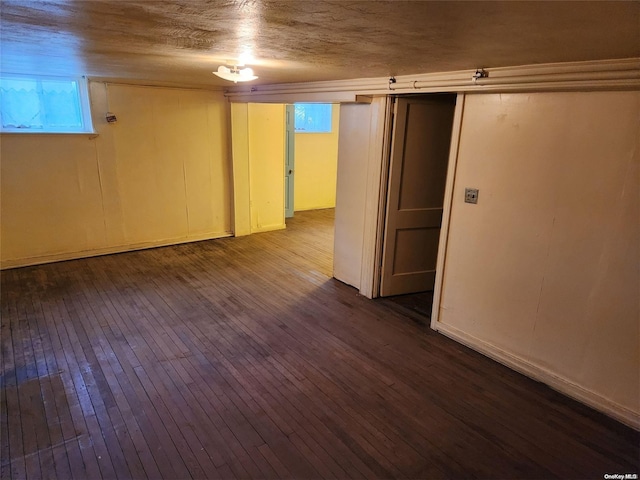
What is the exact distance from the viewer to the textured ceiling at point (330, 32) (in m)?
1.39

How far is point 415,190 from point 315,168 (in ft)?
14.7

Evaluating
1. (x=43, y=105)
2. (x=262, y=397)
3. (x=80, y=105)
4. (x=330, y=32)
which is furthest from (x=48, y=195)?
Result: (x=330, y=32)

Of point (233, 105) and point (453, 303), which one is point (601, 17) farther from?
point (233, 105)

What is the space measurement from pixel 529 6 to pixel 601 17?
32cm

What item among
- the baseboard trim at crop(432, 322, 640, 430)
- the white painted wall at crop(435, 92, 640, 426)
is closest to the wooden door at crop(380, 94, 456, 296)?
the white painted wall at crop(435, 92, 640, 426)

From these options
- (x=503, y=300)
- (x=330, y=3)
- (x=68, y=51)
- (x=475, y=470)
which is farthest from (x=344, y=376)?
(x=68, y=51)

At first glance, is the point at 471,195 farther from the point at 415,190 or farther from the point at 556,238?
the point at 415,190

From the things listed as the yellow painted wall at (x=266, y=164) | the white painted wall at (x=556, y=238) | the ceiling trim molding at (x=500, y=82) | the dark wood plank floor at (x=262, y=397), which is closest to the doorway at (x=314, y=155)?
the yellow painted wall at (x=266, y=164)

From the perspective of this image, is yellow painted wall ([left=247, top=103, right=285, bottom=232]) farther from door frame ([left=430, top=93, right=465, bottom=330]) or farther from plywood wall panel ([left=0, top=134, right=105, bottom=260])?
door frame ([left=430, top=93, right=465, bottom=330])

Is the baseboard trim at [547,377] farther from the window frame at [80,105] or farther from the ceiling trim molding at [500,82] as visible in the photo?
the window frame at [80,105]

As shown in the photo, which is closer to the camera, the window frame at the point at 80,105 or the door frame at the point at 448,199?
the door frame at the point at 448,199

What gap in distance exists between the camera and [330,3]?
1353 millimetres

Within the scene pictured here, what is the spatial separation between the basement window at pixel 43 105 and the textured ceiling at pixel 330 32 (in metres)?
1.82

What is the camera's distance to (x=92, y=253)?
5152 mm
